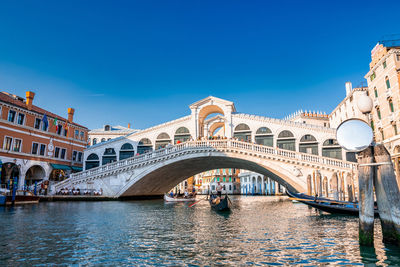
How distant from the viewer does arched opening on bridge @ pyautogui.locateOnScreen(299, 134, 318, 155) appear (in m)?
24.5

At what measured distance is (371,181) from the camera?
534 centimetres

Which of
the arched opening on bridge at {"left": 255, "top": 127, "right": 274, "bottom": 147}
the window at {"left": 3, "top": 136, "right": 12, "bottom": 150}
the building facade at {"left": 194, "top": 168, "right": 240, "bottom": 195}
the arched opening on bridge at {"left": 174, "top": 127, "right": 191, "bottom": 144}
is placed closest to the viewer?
the window at {"left": 3, "top": 136, "right": 12, "bottom": 150}

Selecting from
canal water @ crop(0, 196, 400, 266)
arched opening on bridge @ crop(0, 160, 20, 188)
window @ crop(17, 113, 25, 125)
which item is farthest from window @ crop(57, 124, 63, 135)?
canal water @ crop(0, 196, 400, 266)

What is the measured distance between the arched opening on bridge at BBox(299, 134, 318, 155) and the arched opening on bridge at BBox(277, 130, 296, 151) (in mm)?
696

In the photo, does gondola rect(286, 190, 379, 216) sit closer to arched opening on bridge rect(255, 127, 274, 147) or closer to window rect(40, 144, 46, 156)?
arched opening on bridge rect(255, 127, 274, 147)

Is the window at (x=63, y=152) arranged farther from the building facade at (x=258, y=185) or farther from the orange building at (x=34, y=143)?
the building facade at (x=258, y=185)

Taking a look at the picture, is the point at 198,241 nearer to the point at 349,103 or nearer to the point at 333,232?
the point at 333,232

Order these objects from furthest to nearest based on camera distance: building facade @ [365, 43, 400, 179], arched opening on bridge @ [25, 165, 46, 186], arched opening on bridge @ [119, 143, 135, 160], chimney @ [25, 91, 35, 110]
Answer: arched opening on bridge @ [119, 143, 135, 160] < arched opening on bridge @ [25, 165, 46, 186] < chimney @ [25, 91, 35, 110] < building facade @ [365, 43, 400, 179]

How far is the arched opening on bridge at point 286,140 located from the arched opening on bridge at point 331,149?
2.61 meters

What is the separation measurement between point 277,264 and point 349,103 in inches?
1034

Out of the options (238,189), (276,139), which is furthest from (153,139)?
(238,189)

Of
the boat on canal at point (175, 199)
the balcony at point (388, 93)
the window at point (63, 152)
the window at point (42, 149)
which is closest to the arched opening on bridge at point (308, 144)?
the balcony at point (388, 93)

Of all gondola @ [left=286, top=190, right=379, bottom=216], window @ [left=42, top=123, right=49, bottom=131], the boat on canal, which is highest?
window @ [left=42, top=123, right=49, bottom=131]

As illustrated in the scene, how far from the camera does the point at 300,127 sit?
25.2 metres
